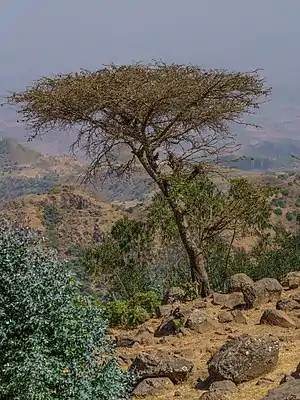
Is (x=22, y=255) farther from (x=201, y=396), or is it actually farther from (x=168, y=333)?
(x=168, y=333)

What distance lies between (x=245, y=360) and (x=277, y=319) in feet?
7.63

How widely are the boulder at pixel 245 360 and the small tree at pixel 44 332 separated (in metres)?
1.92

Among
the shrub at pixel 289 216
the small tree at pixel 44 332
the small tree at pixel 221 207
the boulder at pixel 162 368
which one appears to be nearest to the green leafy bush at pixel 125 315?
the small tree at pixel 221 207

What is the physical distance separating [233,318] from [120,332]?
2.31 meters

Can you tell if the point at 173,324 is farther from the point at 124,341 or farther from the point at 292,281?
the point at 292,281

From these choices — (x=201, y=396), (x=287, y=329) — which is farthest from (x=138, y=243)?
(x=201, y=396)

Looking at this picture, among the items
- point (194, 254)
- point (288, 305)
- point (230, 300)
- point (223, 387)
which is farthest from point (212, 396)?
point (194, 254)

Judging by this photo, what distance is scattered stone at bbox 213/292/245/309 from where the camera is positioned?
11.5 meters

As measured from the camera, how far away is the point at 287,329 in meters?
9.55

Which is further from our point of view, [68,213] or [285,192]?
[285,192]

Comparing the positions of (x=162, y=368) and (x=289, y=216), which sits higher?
(x=289, y=216)

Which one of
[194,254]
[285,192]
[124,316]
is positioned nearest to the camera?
[124,316]

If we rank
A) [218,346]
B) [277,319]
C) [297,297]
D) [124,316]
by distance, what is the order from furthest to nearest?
[124,316] < [297,297] < [277,319] < [218,346]

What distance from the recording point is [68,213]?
2270 inches
